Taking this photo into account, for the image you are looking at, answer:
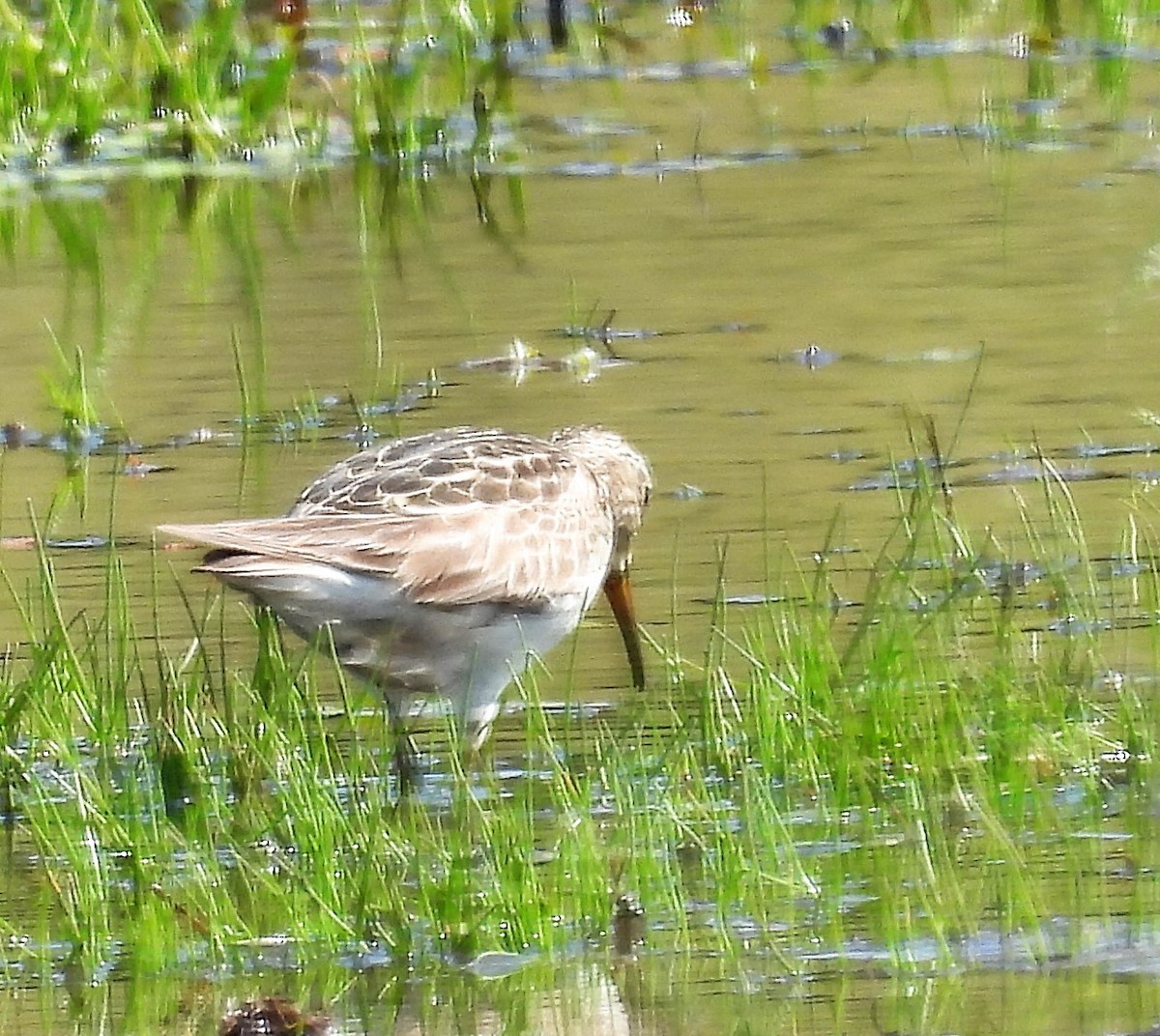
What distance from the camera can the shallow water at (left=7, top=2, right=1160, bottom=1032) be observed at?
188 inches

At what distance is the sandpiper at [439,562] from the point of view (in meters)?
6.21

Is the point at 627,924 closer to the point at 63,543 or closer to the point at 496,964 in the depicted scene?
the point at 496,964

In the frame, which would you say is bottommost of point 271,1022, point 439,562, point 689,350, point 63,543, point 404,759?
point 689,350

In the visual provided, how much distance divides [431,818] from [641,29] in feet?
31.2

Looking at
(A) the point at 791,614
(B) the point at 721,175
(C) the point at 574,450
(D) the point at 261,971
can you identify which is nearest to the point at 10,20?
(B) the point at 721,175

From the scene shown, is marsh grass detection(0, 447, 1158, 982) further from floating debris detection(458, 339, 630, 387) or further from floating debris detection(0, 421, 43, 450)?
floating debris detection(458, 339, 630, 387)

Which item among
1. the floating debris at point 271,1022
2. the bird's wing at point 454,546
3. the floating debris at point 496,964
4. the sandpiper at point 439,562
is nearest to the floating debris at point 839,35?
the sandpiper at point 439,562

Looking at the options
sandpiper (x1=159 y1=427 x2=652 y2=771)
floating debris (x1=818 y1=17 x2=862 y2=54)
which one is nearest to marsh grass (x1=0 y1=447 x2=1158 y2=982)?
sandpiper (x1=159 y1=427 x2=652 y2=771)

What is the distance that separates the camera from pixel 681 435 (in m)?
8.45

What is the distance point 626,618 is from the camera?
272 inches

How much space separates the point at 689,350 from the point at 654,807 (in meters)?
4.21

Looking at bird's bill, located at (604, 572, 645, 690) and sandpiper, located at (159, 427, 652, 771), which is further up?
sandpiper, located at (159, 427, 652, 771)

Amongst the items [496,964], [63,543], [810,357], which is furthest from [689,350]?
[496,964]

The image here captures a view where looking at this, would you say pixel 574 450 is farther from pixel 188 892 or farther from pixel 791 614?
pixel 188 892
